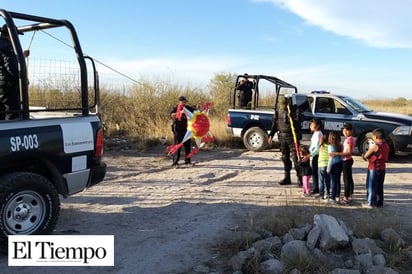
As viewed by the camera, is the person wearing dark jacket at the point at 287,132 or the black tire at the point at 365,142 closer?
the person wearing dark jacket at the point at 287,132

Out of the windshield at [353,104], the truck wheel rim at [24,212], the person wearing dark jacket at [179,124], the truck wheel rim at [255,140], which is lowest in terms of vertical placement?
the truck wheel rim at [24,212]

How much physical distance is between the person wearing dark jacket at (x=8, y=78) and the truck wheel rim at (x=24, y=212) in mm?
931

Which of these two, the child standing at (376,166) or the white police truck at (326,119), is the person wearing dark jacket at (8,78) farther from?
the white police truck at (326,119)

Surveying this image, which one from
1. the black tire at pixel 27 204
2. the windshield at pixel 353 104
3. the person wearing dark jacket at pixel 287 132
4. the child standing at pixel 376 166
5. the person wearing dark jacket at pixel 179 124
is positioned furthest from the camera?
the windshield at pixel 353 104

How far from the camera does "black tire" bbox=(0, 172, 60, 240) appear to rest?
181 inches

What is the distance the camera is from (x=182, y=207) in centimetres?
691

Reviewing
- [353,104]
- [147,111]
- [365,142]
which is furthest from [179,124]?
[147,111]

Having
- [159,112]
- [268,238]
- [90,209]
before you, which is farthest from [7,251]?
[159,112]

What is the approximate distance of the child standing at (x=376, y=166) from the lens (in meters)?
6.77

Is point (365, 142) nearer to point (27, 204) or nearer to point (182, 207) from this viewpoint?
point (182, 207)

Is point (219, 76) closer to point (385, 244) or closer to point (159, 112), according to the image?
point (159, 112)

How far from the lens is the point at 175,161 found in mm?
10953

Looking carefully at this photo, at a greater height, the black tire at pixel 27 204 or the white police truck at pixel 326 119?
the white police truck at pixel 326 119

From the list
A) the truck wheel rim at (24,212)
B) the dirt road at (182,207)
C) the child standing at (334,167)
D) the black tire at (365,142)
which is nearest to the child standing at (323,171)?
the child standing at (334,167)
